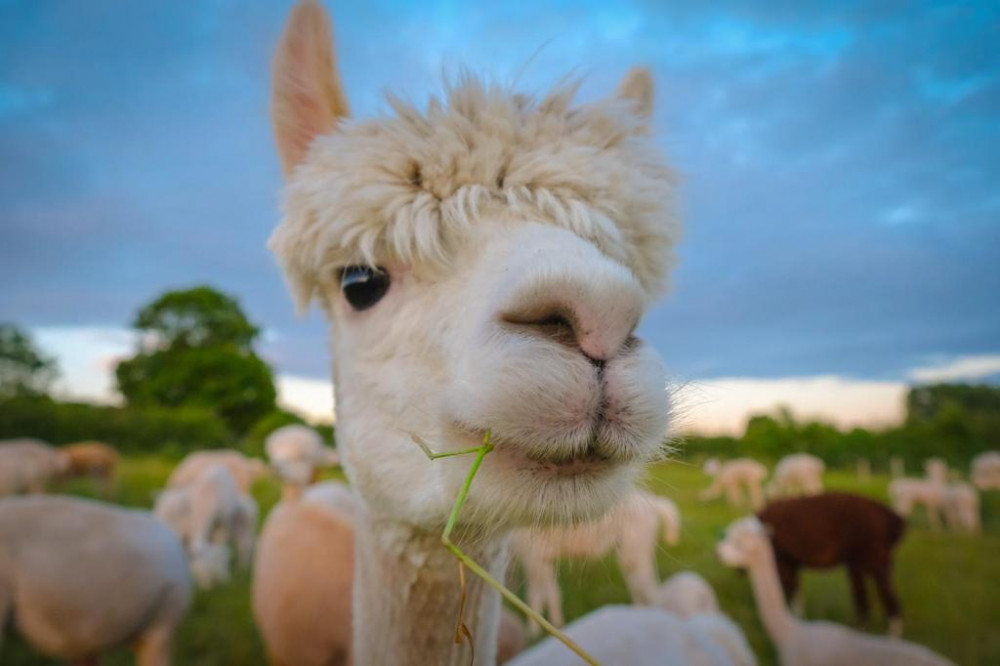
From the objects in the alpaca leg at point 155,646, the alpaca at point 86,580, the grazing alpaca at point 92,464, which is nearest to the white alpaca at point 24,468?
the grazing alpaca at point 92,464

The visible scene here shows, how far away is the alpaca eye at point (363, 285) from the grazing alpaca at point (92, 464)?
14151 millimetres

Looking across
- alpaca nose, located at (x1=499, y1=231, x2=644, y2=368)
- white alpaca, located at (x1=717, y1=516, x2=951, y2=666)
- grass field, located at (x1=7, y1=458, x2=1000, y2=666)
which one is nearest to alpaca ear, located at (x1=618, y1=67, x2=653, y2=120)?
alpaca nose, located at (x1=499, y1=231, x2=644, y2=368)

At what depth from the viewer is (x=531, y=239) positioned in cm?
129

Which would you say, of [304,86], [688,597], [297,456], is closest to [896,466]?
[688,597]

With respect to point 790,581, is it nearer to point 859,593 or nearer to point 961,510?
point 859,593

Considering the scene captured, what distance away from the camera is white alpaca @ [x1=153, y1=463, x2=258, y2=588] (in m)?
7.14

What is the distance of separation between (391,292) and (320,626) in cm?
311

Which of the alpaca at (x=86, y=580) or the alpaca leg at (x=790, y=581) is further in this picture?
the alpaca leg at (x=790, y=581)

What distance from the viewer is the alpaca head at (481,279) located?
108 centimetres

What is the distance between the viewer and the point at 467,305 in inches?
51.4

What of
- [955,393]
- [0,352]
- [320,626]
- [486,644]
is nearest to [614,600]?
[320,626]

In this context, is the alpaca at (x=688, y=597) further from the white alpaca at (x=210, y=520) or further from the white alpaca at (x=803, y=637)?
the white alpaca at (x=210, y=520)

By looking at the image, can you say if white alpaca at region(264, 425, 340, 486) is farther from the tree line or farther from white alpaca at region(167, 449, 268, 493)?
the tree line

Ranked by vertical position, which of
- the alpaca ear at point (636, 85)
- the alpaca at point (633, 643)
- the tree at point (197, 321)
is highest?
the tree at point (197, 321)
